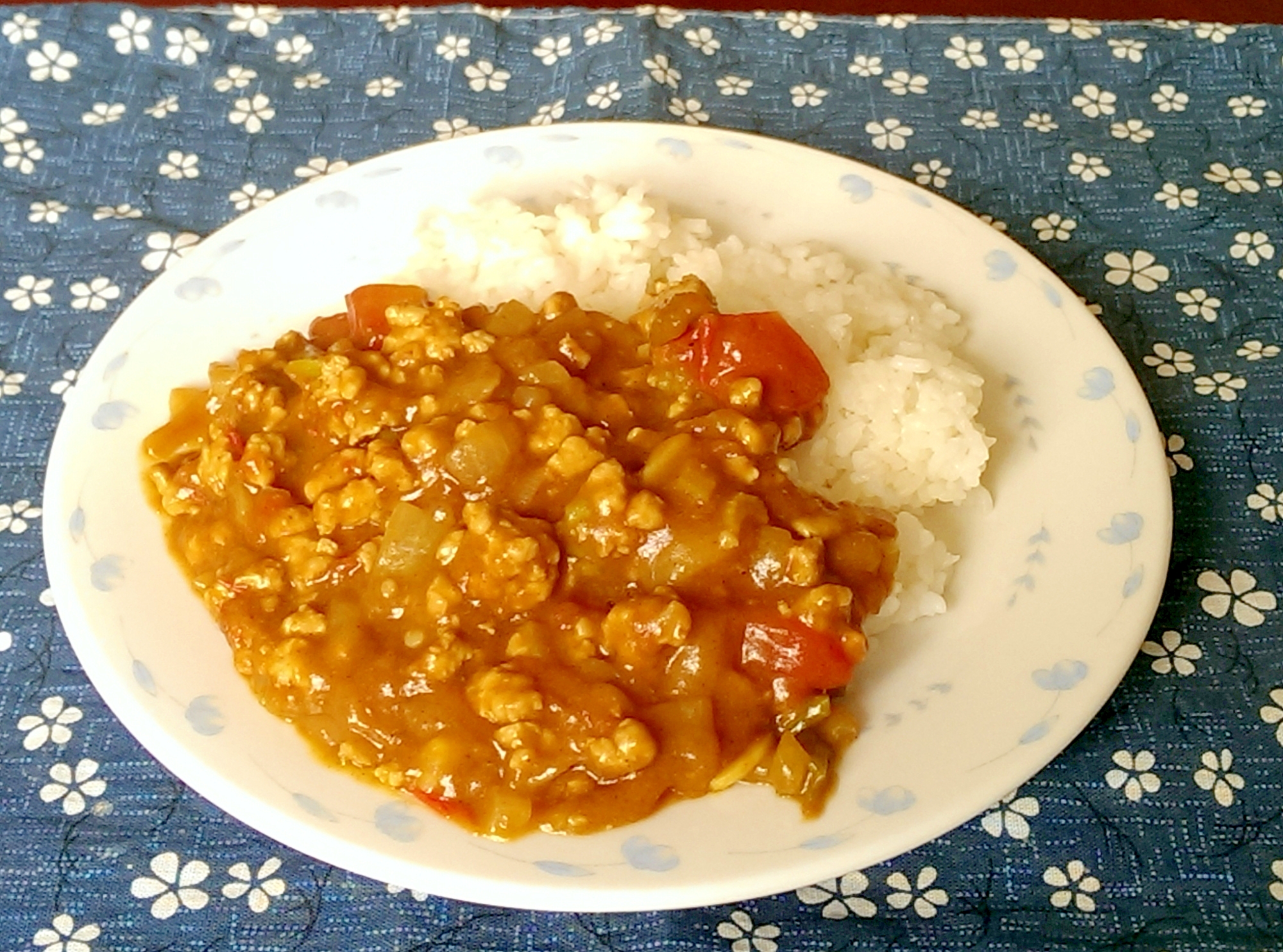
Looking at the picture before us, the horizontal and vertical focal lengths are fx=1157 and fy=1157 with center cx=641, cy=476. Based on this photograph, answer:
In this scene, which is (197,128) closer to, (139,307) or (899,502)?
(139,307)

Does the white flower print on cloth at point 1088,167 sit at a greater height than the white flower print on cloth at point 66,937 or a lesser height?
greater

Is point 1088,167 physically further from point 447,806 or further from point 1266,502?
point 447,806

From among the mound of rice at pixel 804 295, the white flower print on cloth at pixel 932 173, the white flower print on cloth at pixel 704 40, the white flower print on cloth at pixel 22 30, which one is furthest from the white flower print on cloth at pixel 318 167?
the white flower print on cloth at pixel 932 173

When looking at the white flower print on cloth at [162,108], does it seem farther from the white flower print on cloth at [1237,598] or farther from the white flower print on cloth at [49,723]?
the white flower print on cloth at [1237,598]

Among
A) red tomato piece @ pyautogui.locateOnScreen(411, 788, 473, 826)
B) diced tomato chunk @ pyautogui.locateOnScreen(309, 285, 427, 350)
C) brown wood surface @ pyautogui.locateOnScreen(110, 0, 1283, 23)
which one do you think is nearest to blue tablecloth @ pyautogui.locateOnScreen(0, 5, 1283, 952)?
brown wood surface @ pyautogui.locateOnScreen(110, 0, 1283, 23)

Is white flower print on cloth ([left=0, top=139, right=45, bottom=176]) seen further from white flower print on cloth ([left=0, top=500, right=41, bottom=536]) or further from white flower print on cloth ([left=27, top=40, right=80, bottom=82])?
white flower print on cloth ([left=0, top=500, right=41, bottom=536])
